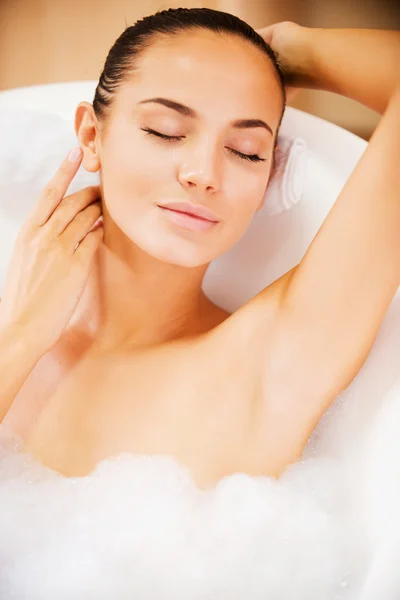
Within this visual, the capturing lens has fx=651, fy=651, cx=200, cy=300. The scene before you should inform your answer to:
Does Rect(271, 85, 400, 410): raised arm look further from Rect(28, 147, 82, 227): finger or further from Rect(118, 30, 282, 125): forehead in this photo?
Rect(28, 147, 82, 227): finger

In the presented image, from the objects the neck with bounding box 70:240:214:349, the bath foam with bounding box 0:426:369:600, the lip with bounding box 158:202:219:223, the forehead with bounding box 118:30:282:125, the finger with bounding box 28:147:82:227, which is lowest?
the bath foam with bounding box 0:426:369:600

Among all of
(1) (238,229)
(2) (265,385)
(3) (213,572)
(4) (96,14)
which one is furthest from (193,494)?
(4) (96,14)

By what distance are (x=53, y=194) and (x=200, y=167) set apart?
35 centimetres

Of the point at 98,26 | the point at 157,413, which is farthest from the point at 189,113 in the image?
the point at 98,26

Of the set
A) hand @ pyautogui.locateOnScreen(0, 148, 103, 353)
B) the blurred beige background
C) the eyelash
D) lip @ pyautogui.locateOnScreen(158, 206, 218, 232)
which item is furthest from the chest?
the blurred beige background

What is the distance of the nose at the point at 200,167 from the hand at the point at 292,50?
299 millimetres

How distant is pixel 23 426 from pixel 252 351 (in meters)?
0.45

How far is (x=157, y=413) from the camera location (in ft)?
3.73

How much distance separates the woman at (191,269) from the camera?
3.23ft

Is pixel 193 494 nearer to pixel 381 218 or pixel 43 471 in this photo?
pixel 43 471

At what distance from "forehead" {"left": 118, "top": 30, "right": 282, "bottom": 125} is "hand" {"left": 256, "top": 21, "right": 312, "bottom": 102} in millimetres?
119

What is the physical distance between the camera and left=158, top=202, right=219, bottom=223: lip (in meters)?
1.05

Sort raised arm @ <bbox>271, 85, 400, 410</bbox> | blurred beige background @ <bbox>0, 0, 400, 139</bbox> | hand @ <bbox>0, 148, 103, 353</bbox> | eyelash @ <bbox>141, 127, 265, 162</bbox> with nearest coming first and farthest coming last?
raised arm @ <bbox>271, 85, 400, 410</bbox> → eyelash @ <bbox>141, 127, 265, 162</bbox> → hand @ <bbox>0, 148, 103, 353</bbox> → blurred beige background @ <bbox>0, 0, 400, 139</bbox>

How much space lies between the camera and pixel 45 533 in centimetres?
113
